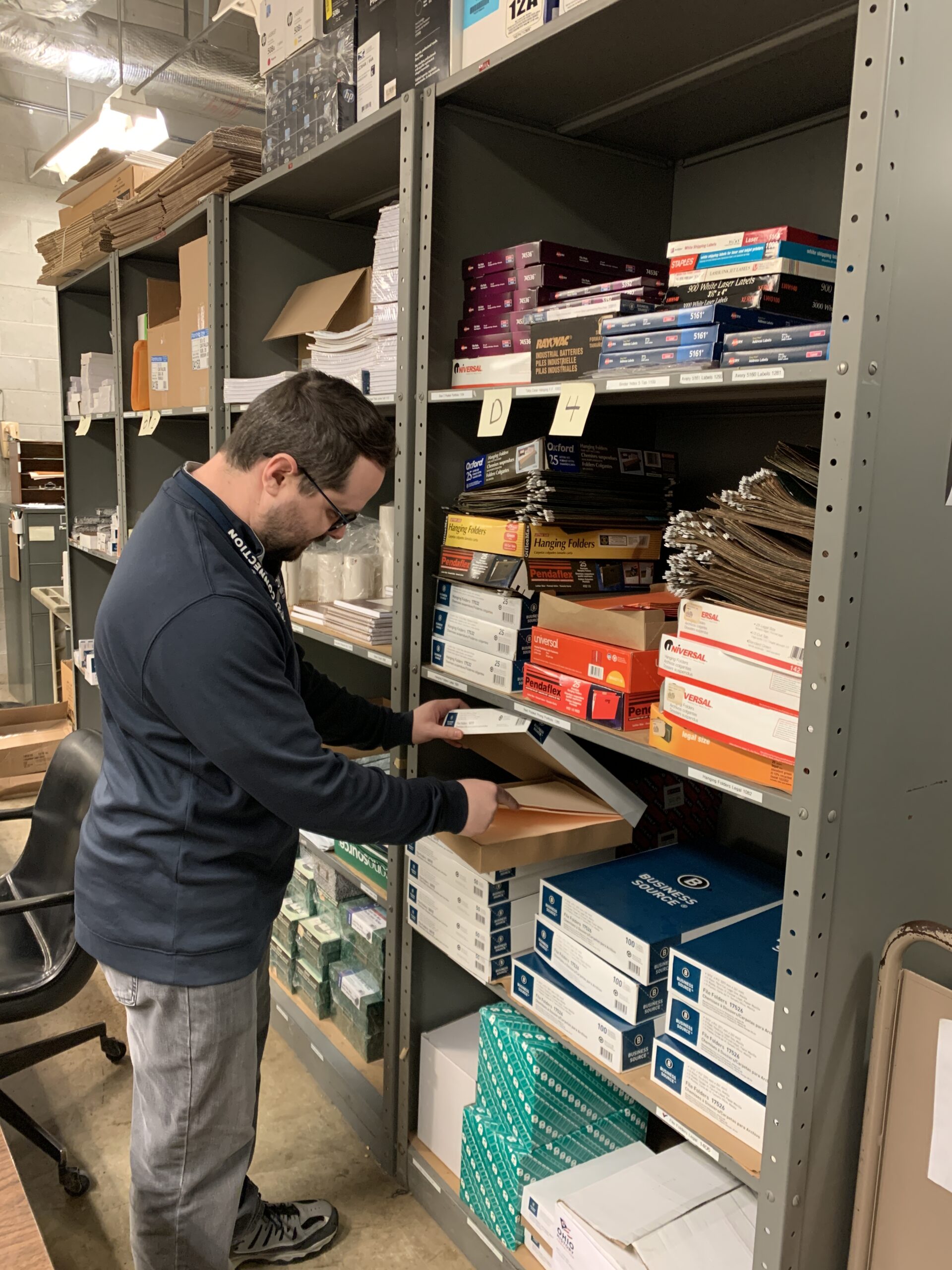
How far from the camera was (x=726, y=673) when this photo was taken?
1288 mm

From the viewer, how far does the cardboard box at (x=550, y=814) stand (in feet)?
5.51

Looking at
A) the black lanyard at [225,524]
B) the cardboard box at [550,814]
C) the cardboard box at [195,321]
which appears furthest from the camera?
the cardboard box at [195,321]

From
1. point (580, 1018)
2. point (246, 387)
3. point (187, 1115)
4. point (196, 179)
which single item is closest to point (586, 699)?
point (580, 1018)

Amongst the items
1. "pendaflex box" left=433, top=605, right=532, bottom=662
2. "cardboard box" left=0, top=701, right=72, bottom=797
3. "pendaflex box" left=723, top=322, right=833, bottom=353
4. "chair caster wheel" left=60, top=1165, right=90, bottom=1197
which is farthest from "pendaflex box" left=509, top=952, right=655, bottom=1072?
"cardboard box" left=0, top=701, right=72, bottom=797

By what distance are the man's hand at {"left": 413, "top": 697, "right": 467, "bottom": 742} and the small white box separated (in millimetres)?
688

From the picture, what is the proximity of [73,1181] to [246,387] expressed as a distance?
199 centimetres

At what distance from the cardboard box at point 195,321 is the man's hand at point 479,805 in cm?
168

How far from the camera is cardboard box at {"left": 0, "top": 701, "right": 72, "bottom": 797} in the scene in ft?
14.6

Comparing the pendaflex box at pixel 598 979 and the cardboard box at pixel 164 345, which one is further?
the cardboard box at pixel 164 345

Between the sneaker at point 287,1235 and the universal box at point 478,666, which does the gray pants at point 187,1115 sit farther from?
the universal box at point 478,666

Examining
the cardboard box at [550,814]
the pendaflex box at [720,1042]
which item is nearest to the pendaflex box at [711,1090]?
the pendaflex box at [720,1042]

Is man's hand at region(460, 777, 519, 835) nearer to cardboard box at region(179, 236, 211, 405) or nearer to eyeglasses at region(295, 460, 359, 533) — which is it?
eyeglasses at region(295, 460, 359, 533)

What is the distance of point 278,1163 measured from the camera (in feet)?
7.36

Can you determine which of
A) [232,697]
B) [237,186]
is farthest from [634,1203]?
[237,186]
